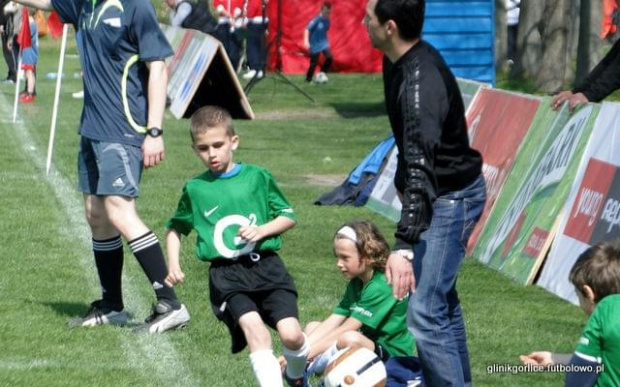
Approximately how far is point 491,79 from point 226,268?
18366mm

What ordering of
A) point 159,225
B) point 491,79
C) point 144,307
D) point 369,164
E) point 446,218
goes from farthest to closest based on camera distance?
1. point 491,79
2. point 369,164
3. point 159,225
4. point 144,307
5. point 446,218

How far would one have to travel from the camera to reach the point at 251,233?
6543 millimetres

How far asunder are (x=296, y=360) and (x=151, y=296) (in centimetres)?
284

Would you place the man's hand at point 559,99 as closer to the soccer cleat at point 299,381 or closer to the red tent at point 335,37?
the soccer cleat at point 299,381

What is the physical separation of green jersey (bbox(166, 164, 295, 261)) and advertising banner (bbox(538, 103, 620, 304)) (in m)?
3.09

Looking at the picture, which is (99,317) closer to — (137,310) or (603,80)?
(137,310)

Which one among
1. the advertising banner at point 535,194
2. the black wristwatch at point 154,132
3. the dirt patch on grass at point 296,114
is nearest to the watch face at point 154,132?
the black wristwatch at point 154,132

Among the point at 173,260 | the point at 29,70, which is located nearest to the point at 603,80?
the point at 173,260

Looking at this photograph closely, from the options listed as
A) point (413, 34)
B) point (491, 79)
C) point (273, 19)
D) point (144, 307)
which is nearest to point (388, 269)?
point (413, 34)

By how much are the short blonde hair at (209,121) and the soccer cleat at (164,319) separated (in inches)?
70.7

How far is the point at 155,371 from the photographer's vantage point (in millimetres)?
7367

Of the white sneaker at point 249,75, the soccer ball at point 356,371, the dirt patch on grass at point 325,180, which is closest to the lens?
the soccer ball at point 356,371

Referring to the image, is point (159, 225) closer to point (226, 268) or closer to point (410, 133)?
point (226, 268)

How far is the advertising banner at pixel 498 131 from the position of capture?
11.3 meters
